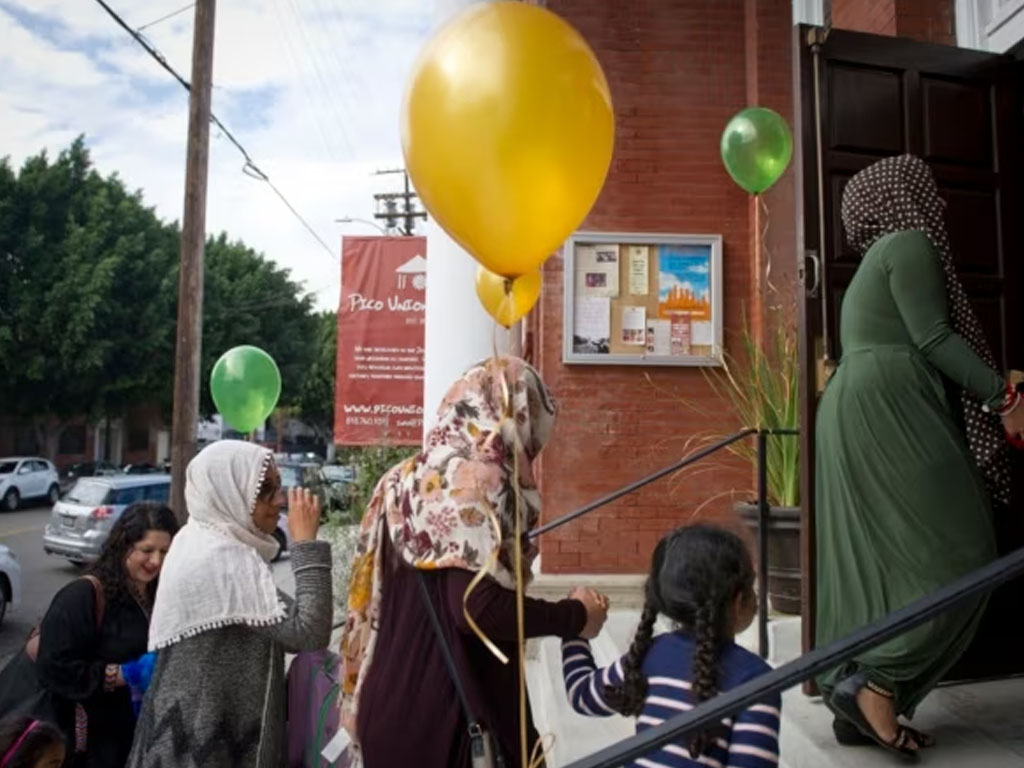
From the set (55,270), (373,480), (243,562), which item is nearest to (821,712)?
(243,562)

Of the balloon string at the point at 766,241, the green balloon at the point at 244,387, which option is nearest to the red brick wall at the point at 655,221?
the balloon string at the point at 766,241

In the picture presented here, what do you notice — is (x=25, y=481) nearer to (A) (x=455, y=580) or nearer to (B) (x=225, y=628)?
(B) (x=225, y=628)

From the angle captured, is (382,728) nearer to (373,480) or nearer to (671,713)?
(671,713)

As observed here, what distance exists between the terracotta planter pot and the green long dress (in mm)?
1245

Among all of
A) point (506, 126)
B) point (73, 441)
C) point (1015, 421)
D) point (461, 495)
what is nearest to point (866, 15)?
point (1015, 421)

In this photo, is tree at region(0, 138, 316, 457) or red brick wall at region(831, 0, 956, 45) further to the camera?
tree at region(0, 138, 316, 457)

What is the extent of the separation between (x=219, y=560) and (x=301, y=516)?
245mm

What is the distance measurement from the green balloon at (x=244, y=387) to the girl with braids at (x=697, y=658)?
644 cm

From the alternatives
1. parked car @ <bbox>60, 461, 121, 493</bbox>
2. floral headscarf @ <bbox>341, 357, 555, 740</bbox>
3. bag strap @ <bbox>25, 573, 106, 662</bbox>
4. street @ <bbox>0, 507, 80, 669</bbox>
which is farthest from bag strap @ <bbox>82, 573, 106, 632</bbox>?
parked car @ <bbox>60, 461, 121, 493</bbox>

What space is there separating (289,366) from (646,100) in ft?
99.1

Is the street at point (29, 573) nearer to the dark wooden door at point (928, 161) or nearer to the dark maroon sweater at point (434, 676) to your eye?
the dark maroon sweater at point (434, 676)

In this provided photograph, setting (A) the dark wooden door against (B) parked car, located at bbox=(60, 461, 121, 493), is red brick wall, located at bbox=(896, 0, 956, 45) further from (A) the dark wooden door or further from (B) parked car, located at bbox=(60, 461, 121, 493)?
(B) parked car, located at bbox=(60, 461, 121, 493)

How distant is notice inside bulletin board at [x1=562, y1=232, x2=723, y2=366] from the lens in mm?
5855

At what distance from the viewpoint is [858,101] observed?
11.1 ft
